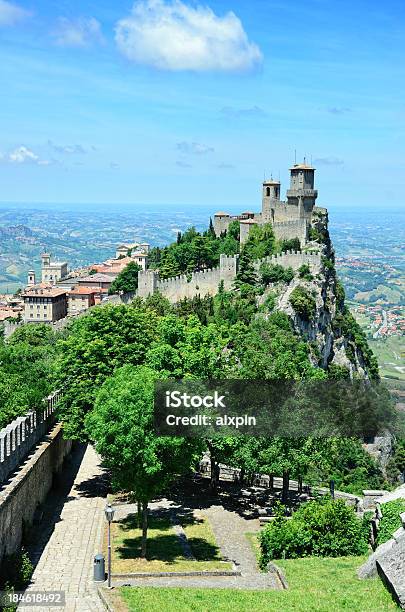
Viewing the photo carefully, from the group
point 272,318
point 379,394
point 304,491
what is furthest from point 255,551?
point 272,318

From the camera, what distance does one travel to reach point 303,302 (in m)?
55.0

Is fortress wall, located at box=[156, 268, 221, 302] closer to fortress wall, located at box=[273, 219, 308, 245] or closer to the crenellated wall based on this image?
the crenellated wall

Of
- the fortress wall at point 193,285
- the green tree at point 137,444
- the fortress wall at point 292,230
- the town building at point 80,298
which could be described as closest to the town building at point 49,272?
the town building at point 80,298

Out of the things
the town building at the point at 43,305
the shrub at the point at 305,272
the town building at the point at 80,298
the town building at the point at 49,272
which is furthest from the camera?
the town building at the point at 49,272

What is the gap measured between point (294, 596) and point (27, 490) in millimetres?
7919

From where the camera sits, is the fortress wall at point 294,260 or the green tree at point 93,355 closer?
the green tree at point 93,355

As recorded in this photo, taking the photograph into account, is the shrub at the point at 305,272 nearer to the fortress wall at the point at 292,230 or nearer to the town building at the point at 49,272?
the fortress wall at the point at 292,230

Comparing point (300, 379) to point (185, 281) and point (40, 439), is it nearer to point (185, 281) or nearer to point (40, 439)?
point (40, 439)

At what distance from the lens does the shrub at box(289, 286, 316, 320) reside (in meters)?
54.7

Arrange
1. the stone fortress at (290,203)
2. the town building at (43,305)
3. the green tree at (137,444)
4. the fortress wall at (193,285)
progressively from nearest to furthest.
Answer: the green tree at (137,444) < the fortress wall at (193,285) < the stone fortress at (290,203) < the town building at (43,305)

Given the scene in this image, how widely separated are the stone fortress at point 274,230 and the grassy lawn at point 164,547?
3748cm

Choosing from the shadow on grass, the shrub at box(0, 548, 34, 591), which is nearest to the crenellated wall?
the shadow on grass

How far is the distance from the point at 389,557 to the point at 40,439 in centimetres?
1215

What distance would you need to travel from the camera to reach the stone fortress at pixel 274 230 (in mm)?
58688
